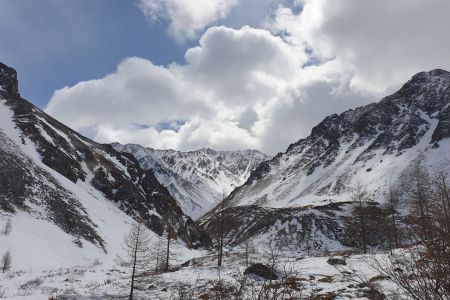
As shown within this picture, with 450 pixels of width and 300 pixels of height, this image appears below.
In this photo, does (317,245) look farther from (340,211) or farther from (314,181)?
(314,181)

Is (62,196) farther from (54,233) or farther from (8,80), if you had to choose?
(8,80)

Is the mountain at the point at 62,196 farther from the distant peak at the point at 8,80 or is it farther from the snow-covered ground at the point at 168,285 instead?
the snow-covered ground at the point at 168,285

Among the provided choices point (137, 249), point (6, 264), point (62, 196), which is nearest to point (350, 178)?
point (62, 196)

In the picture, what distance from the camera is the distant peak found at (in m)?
124

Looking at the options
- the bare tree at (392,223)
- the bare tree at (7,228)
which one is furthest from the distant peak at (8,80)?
the bare tree at (392,223)

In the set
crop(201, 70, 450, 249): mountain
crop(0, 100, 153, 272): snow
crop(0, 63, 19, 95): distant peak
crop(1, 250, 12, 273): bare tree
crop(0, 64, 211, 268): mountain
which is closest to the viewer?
crop(1, 250, 12, 273): bare tree

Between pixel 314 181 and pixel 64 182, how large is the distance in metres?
131

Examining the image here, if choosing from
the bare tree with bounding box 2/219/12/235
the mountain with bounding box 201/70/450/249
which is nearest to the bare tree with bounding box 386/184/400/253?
the mountain with bounding box 201/70/450/249

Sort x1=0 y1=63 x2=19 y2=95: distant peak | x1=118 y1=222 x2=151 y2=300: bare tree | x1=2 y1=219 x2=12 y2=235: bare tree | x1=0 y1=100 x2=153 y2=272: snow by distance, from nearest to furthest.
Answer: x1=118 y1=222 x2=151 y2=300: bare tree, x1=0 y1=100 x2=153 y2=272: snow, x1=2 y1=219 x2=12 y2=235: bare tree, x1=0 y1=63 x2=19 y2=95: distant peak

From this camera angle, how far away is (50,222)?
67875 millimetres

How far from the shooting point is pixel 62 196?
79.3 metres

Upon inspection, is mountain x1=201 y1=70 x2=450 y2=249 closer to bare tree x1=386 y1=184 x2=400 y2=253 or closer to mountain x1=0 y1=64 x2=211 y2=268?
bare tree x1=386 y1=184 x2=400 y2=253

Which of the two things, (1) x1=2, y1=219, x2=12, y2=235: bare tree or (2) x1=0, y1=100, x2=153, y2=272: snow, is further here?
(1) x1=2, y1=219, x2=12, y2=235: bare tree

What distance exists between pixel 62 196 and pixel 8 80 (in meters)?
66.7
